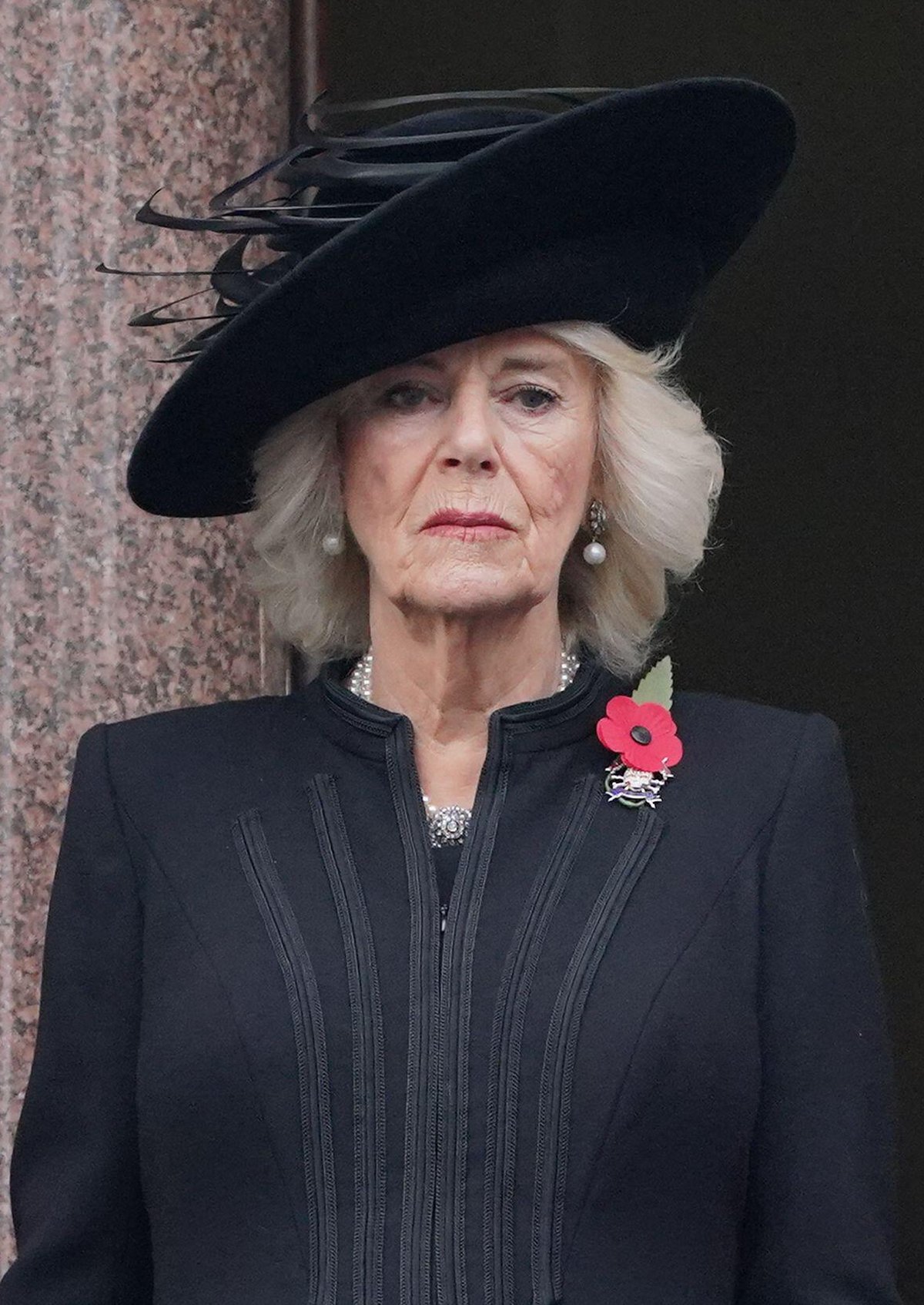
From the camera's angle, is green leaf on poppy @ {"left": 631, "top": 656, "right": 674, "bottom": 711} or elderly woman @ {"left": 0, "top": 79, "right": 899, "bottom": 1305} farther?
green leaf on poppy @ {"left": 631, "top": 656, "right": 674, "bottom": 711}

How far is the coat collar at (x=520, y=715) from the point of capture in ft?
9.73

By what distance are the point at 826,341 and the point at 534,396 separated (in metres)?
1.28

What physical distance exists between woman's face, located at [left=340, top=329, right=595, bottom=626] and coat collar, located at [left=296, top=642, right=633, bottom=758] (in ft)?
0.44

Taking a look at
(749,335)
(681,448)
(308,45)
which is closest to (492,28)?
(308,45)

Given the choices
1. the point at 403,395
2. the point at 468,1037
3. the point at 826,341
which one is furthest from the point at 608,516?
the point at 826,341

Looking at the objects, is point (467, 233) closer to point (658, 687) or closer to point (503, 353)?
point (503, 353)

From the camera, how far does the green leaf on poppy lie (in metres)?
3.07

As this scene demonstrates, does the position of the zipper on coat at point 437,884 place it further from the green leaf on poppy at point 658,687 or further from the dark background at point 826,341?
the dark background at point 826,341

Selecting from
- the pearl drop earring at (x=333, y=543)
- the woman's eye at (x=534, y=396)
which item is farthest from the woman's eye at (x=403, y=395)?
the pearl drop earring at (x=333, y=543)

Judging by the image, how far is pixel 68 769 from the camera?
3.52m

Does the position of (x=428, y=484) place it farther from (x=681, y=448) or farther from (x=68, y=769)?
(x=68, y=769)

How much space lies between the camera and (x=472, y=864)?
9.37 ft

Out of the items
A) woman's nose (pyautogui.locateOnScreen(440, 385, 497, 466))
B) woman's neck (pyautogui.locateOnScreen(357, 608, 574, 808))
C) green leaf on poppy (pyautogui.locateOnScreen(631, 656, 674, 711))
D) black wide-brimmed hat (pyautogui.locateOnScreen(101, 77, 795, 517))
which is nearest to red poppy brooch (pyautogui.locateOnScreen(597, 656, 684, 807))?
green leaf on poppy (pyautogui.locateOnScreen(631, 656, 674, 711))

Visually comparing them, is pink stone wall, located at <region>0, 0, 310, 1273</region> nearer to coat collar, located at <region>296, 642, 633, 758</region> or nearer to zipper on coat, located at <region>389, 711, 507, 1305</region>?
coat collar, located at <region>296, 642, 633, 758</region>
